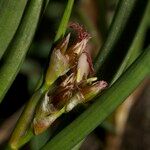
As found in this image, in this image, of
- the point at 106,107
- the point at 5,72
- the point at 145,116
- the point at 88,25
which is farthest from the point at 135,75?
the point at 145,116

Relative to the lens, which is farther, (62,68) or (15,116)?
(15,116)

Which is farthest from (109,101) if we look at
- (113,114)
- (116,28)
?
(113,114)

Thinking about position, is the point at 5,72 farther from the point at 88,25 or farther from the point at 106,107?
the point at 88,25

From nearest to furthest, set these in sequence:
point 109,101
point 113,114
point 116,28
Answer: point 109,101 < point 116,28 < point 113,114

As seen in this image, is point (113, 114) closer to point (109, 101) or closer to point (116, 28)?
point (116, 28)

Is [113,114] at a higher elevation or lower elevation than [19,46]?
lower

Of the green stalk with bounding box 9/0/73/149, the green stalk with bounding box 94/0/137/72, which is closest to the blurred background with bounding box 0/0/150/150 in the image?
the green stalk with bounding box 94/0/137/72

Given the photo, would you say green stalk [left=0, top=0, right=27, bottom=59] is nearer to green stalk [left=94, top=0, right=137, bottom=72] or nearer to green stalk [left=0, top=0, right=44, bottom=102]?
green stalk [left=0, top=0, right=44, bottom=102]
